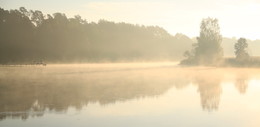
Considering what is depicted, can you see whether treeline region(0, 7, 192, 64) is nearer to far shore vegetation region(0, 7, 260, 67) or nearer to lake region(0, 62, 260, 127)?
far shore vegetation region(0, 7, 260, 67)

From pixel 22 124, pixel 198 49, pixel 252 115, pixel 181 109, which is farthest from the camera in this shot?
pixel 198 49

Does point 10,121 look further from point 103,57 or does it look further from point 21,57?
point 103,57

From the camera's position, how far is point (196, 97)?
72.6 ft

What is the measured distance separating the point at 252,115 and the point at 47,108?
31.8ft

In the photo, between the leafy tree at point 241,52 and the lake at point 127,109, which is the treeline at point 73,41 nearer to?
the leafy tree at point 241,52

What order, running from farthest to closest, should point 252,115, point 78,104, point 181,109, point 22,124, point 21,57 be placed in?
point 21,57, point 78,104, point 181,109, point 252,115, point 22,124

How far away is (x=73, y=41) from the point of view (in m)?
121

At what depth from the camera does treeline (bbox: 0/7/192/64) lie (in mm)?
98375

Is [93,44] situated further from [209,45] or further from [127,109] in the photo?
[127,109]

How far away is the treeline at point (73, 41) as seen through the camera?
98375mm

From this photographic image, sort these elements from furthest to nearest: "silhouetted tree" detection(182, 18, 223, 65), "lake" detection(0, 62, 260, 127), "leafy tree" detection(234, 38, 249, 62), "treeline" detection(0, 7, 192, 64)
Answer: "treeline" detection(0, 7, 192, 64) → "silhouetted tree" detection(182, 18, 223, 65) → "leafy tree" detection(234, 38, 249, 62) → "lake" detection(0, 62, 260, 127)

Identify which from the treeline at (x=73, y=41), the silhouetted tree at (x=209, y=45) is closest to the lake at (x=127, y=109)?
the silhouetted tree at (x=209, y=45)

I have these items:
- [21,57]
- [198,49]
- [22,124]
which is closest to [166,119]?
[22,124]

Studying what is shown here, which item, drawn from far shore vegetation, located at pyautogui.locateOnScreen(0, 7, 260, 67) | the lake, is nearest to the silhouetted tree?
far shore vegetation, located at pyautogui.locateOnScreen(0, 7, 260, 67)
